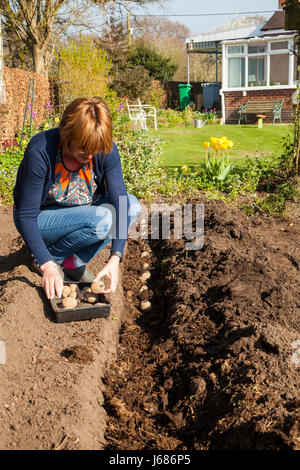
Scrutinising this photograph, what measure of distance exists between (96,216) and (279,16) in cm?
1990

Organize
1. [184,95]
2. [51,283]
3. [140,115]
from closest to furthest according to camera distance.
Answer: [51,283] < [140,115] < [184,95]

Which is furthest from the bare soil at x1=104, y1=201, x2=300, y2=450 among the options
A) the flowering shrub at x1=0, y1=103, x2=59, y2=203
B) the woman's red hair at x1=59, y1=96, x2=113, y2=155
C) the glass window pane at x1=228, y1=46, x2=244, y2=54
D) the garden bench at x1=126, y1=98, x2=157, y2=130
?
the glass window pane at x1=228, y1=46, x2=244, y2=54

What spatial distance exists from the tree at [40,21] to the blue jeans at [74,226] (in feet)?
Result: 38.1

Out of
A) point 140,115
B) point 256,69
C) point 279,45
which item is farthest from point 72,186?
point 279,45

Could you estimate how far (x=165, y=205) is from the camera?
543 cm

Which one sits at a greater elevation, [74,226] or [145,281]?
[74,226]

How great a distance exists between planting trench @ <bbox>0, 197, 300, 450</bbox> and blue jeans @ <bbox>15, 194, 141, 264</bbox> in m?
0.33

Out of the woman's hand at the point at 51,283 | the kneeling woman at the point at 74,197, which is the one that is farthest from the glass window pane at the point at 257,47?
the woman's hand at the point at 51,283

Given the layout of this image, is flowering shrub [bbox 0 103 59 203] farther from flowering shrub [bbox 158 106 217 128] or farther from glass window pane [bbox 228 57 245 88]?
glass window pane [bbox 228 57 245 88]

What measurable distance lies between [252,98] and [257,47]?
222 centimetres

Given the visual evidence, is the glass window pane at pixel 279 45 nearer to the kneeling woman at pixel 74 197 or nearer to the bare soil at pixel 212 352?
the bare soil at pixel 212 352

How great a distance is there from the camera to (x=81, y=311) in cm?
287

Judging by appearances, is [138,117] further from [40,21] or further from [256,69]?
[256,69]

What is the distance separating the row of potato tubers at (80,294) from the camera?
9.38 ft
